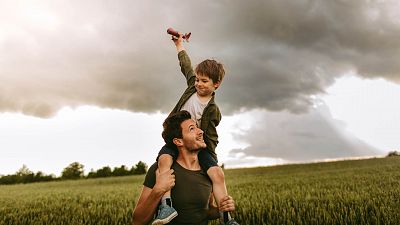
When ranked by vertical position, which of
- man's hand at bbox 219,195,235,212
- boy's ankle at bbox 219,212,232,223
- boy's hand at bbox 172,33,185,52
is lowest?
boy's ankle at bbox 219,212,232,223

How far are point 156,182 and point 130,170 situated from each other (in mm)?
66151

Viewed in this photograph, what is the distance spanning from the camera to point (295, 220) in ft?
19.9

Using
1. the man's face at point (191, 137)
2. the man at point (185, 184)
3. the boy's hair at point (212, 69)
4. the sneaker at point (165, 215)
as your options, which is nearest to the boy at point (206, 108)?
the boy's hair at point (212, 69)

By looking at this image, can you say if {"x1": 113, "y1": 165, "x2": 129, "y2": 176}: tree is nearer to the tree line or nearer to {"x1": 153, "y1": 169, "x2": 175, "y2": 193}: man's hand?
the tree line

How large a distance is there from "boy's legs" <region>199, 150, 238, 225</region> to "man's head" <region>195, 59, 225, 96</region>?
94 centimetres

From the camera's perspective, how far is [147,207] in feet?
12.3

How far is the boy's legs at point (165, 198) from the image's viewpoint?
351 centimetres

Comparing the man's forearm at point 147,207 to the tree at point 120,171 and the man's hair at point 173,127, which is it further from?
the tree at point 120,171

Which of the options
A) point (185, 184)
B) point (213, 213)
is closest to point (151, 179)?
point (185, 184)

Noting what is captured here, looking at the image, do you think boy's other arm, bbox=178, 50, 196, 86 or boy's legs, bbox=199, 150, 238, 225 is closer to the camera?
boy's legs, bbox=199, 150, 238, 225

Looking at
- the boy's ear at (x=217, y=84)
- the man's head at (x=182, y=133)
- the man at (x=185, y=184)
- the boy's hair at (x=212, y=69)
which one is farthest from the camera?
the boy's ear at (x=217, y=84)

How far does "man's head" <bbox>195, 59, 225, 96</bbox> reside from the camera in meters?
4.69

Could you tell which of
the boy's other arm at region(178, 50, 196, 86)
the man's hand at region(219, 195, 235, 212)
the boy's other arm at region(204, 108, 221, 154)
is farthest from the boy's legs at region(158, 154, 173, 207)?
the boy's other arm at region(178, 50, 196, 86)

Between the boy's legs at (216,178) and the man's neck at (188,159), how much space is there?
10cm
